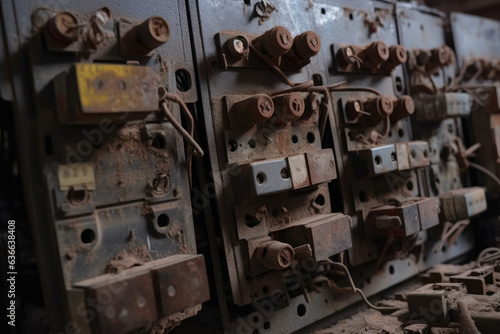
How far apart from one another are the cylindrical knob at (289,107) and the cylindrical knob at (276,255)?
0.32m

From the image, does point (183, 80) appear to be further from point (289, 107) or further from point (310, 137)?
point (310, 137)

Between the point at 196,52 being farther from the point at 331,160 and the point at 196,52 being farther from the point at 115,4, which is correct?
the point at 331,160

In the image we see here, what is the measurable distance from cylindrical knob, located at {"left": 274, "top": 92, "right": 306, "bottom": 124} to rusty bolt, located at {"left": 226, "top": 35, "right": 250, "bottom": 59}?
5.7 inches

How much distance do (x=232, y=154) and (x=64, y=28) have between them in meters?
0.46

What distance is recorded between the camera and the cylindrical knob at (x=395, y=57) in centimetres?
143

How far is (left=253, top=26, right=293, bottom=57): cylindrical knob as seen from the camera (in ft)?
3.67

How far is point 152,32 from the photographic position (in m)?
0.90

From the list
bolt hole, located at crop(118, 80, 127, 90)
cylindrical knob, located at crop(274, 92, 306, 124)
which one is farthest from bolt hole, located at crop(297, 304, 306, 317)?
bolt hole, located at crop(118, 80, 127, 90)

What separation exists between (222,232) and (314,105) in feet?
1.47

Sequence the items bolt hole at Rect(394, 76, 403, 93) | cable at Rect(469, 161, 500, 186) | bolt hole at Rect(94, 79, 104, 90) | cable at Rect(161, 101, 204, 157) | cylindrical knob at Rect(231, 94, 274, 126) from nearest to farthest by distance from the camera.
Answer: bolt hole at Rect(94, 79, 104, 90) < cable at Rect(161, 101, 204, 157) < cylindrical knob at Rect(231, 94, 274, 126) < bolt hole at Rect(394, 76, 403, 93) < cable at Rect(469, 161, 500, 186)

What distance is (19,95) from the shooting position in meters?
0.83

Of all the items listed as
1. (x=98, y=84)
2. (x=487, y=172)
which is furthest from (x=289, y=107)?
(x=487, y=172)

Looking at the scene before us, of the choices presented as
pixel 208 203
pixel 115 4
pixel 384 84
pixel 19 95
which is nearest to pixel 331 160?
pixel 208 203

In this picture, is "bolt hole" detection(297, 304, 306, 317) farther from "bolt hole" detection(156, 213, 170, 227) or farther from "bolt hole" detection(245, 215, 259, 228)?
"bolt hole" detection(156, 213, 170, 227)
